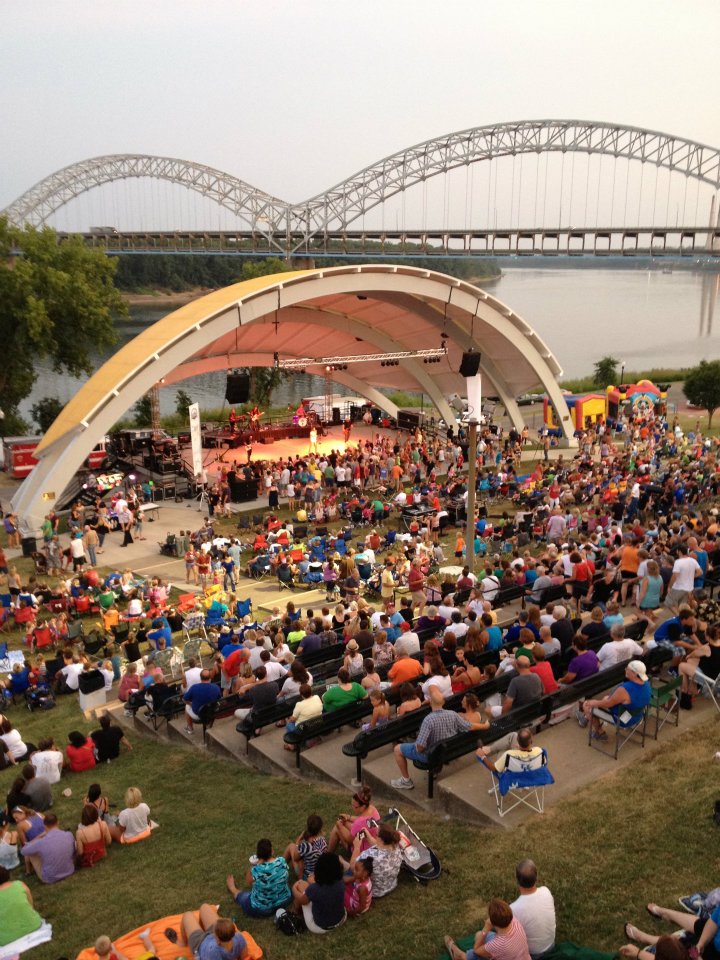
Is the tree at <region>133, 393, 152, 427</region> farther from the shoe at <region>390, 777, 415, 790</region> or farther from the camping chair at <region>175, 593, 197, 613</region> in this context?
the shoe at <region>390, 777, 415, 790</region>

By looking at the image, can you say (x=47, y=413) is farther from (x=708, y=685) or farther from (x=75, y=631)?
(x=708, y=685)

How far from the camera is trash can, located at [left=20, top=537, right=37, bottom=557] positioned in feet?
62.1

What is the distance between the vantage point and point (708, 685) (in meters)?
7.82

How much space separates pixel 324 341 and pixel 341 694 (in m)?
23.6

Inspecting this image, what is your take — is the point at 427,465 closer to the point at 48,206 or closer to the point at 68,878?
the point at 68,878

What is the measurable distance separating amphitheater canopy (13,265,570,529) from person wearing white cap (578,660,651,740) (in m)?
15.2

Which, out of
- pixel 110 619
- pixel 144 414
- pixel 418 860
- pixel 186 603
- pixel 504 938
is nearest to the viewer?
pixel 504 938

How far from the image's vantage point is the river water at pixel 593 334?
61125mm

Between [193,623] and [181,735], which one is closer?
[181,735]

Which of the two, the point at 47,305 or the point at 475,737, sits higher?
the point at 47,305

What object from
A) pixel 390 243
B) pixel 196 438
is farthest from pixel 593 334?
pixel 196 438

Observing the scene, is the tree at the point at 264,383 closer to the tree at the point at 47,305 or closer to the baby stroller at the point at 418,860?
the tree at the point at 47,305

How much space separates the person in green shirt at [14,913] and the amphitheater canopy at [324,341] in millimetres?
14298

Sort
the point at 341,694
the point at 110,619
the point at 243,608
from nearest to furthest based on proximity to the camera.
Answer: the point at 341,694 < the point at 110,619 < the point at 243,608
